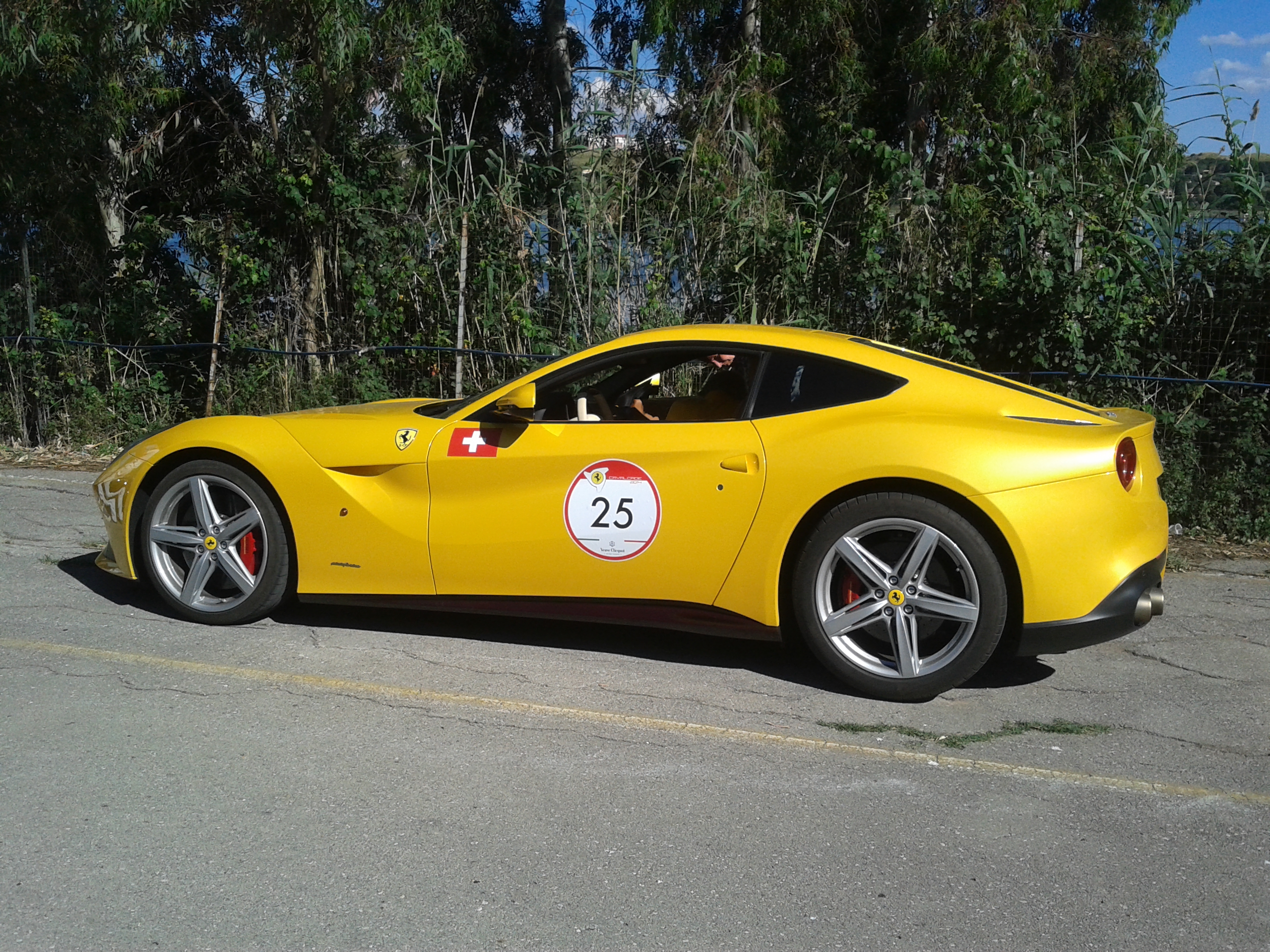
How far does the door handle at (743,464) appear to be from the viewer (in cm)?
457

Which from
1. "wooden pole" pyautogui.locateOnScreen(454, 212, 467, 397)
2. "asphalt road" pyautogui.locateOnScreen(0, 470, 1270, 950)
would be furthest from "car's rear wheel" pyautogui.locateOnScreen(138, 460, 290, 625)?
"wooden pole" pyautogui.locateOnScreen(454, 212, 467, 397)

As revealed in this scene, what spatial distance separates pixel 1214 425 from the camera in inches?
310

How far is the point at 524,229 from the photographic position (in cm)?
1024

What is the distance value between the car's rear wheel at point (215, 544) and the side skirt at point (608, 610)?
380 mm

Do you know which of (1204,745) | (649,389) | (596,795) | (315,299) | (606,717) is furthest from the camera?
(315,299)

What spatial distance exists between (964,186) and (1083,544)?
7133mm

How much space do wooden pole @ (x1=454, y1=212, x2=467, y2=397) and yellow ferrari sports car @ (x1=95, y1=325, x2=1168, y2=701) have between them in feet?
15.1

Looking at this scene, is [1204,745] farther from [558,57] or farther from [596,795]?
[558,57]

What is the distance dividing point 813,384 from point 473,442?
4.64 ft

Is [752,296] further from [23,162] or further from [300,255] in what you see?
[23,162]

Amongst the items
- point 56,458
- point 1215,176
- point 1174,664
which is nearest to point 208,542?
point 1174,664

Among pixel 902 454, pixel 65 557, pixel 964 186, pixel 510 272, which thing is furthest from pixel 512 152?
pixel 902 454

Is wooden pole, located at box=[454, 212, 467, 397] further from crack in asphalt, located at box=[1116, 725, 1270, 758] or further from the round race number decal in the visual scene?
Result: crack in asphalt, located at box=[1116, 725, 1270, 758]

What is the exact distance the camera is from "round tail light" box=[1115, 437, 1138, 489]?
4.29m
